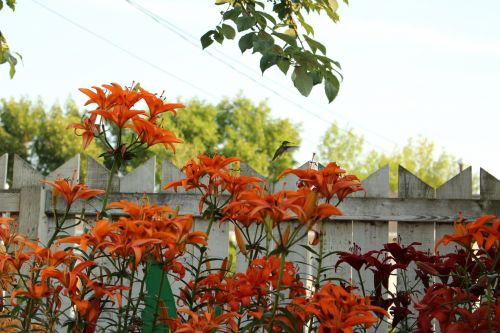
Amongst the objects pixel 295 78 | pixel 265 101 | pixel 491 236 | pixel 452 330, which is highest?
pixel 265 101

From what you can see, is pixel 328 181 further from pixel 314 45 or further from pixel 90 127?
pixel 314 45

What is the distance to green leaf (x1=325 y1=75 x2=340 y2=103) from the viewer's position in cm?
302

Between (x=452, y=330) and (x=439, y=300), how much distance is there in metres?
0.15

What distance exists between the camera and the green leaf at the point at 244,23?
3182 mm

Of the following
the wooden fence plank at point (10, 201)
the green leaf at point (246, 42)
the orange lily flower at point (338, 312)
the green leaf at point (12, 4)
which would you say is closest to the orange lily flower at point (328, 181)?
the orange lily flower at point (338, 312)

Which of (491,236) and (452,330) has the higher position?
(491,236)

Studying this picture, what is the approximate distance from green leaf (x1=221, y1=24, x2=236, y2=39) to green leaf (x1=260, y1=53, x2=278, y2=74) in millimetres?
649

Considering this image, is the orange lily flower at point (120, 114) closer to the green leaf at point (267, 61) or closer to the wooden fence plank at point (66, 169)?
the green leaf at point (267, 61)

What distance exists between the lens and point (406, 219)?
400cm

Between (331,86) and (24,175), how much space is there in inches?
84.7

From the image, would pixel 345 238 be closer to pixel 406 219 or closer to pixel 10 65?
pixel 406 219

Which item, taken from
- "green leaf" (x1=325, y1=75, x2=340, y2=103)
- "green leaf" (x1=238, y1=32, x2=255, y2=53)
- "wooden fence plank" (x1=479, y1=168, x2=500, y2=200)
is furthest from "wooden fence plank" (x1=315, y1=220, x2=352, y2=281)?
"green leaf" (x1=238, y1=32, x2=255, y2=53)

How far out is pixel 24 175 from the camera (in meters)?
4.41

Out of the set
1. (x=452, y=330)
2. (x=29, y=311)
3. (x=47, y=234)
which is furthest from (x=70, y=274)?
(x=47, y=234)
